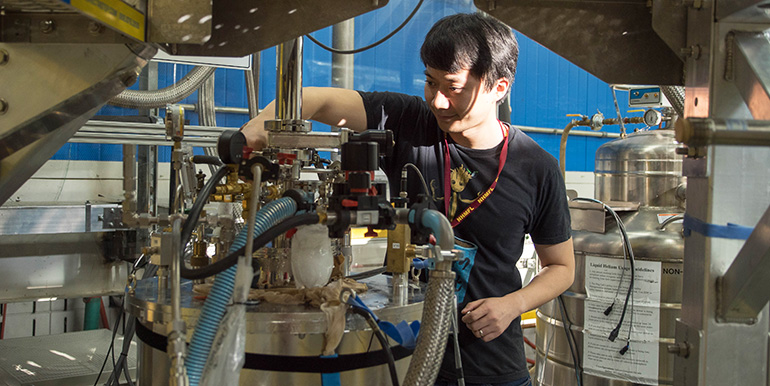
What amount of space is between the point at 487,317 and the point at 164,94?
2.16m

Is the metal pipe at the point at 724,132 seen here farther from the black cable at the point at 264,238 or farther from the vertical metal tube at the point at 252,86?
the vertical metal tube at the point at 252,86

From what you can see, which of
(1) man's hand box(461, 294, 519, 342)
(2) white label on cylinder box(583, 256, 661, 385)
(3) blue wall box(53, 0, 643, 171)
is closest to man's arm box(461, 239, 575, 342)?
(1) man's hand box(461, 294, 519, 342)

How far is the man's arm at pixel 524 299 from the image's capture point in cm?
126

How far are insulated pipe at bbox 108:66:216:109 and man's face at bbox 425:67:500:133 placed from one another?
1821 millimetres

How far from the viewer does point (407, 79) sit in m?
4.75

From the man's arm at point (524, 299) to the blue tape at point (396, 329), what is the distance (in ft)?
1.30

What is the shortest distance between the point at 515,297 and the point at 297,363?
65 centimetres

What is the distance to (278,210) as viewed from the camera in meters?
0.83

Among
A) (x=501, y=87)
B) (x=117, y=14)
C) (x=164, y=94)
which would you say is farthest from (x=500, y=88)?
(x=164, y=94)

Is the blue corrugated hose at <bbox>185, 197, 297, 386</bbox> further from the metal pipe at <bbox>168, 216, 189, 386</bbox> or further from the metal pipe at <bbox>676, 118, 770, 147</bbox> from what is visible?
the metal pipe at <bbox>676, 118, 770, 147</bbox>

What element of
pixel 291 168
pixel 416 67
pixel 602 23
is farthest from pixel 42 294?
pixel 416 67

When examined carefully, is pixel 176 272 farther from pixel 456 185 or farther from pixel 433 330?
pixel 456 185

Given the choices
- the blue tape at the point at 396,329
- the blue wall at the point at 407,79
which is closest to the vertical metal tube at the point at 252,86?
the blue wall at the point at 407,79

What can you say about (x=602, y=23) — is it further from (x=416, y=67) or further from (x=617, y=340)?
(x=416, y=67)
